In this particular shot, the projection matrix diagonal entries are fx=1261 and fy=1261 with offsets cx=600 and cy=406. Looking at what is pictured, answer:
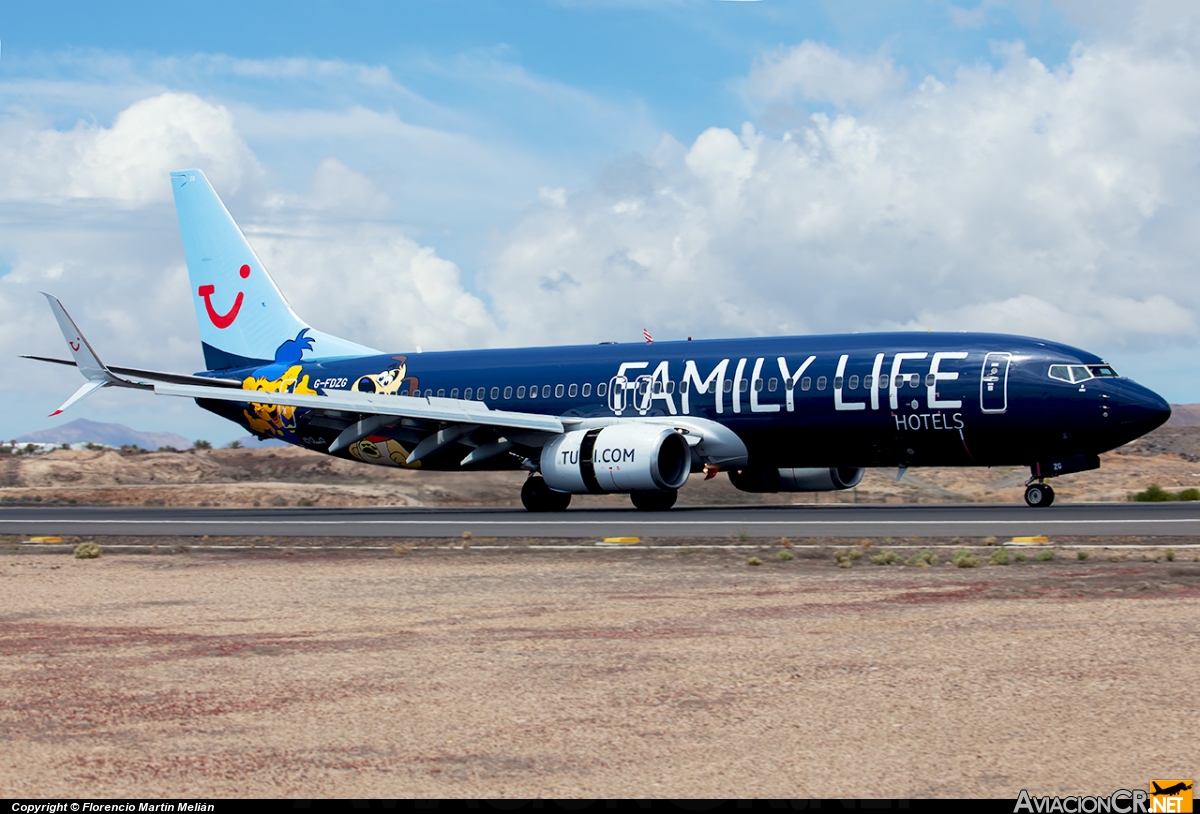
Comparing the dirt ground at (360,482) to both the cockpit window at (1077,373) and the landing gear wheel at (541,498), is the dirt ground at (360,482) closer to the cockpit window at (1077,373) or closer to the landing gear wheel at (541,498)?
the landing gear wheel at (541,498)

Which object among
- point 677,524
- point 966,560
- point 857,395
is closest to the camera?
point 966,560

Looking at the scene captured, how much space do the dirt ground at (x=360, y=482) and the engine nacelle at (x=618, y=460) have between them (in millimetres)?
8749

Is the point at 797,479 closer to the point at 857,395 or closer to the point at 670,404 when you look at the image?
the point at 670,404

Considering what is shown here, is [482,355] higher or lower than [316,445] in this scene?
higher

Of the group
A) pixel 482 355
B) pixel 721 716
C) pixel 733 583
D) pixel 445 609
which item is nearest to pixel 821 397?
pixel 482 355

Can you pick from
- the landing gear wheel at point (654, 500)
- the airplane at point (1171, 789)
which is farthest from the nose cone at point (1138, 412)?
the airplane at point (1171, 789)

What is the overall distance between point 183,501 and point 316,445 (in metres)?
11.5

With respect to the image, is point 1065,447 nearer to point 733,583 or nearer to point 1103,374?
point 1103,374

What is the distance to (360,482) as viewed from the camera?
155 feet

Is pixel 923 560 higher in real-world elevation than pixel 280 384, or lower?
lower

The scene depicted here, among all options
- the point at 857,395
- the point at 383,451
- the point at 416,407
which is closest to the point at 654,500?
the point at 857,395

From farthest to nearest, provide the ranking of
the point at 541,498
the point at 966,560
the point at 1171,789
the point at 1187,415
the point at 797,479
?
the point at 1187,415
the point at 797,479
the point at 541,498
the point at 966,560
the point at 1171,789

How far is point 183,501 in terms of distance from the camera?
43406mm

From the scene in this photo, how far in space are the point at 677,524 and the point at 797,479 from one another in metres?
9.57
